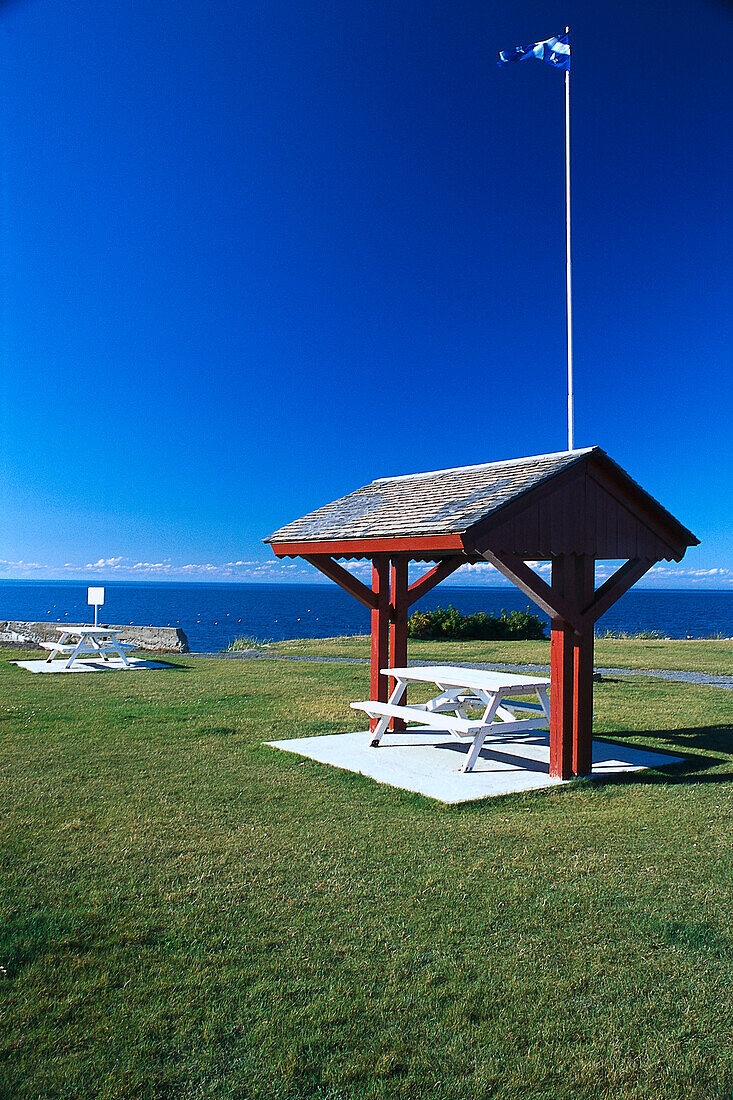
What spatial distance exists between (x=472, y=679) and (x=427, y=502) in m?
2.13

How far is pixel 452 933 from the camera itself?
4043 mm

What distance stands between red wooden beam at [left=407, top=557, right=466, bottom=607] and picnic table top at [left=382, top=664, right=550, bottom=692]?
1025 millimetres

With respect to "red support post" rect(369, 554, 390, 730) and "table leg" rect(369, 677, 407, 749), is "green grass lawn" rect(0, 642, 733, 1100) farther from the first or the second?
"red support post" rect(369, 554, 390, 730)

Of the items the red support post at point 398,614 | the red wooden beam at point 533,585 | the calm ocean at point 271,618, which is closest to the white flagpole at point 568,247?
the red wooden beam at point 533,585

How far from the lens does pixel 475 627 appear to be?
27.2 m

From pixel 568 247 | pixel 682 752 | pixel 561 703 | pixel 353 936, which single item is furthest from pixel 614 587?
pixel 568 247

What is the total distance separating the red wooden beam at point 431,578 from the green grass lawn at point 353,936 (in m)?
2.92

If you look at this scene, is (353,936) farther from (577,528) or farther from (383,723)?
(577,528)

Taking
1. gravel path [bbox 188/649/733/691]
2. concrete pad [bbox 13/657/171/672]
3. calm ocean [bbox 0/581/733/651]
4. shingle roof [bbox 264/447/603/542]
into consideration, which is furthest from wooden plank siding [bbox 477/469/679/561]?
calm ocean [bbox 0/581/733/651]

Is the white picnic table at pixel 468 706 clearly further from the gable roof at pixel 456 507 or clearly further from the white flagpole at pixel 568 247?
the white flagpole at pixel 568 247

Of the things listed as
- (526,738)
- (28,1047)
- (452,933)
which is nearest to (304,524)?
(526,738)

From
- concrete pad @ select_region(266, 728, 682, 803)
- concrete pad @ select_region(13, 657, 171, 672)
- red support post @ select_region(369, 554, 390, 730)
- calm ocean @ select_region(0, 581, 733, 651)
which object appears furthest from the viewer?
calm ocean @ select_region(0, 581, 733, 651)

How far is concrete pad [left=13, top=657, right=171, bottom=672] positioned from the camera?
16094 millimetres

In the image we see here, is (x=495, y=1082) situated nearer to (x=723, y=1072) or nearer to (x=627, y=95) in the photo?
(x=723, y=1072)
